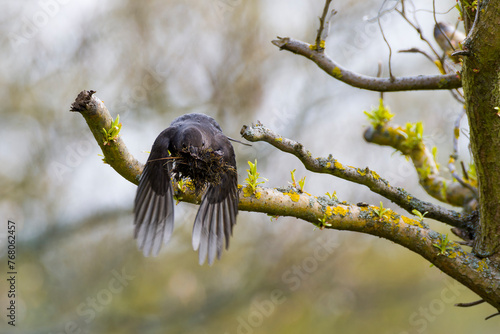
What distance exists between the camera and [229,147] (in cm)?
287

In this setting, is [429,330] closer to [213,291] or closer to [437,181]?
[213,291]

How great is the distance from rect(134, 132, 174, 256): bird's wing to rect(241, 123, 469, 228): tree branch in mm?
623

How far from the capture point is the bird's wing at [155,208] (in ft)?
9.13

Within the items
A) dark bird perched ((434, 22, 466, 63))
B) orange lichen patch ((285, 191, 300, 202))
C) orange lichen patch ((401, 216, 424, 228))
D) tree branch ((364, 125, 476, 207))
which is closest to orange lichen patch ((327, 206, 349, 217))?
orange lichen patch ((285, 191, 300, 202))

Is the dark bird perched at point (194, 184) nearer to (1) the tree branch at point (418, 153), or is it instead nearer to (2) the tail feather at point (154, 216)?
(2) the tail feather at point (154, 216)

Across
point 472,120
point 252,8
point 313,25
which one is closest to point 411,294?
point 313,25

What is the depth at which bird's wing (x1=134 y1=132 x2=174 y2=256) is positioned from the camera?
9.13 ft

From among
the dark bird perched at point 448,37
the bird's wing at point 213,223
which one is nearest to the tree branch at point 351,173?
the bird's wing at point 213,223

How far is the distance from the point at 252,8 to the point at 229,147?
5.26 m

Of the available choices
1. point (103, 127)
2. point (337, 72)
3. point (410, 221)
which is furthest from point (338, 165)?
point (103, 127)

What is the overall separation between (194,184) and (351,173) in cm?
88

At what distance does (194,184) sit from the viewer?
2627 mm

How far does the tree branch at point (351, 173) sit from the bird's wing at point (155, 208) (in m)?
0.62

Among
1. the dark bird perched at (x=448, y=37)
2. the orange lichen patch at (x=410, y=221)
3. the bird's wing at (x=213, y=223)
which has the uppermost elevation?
the dark bird perched at (x=448, y=37)
